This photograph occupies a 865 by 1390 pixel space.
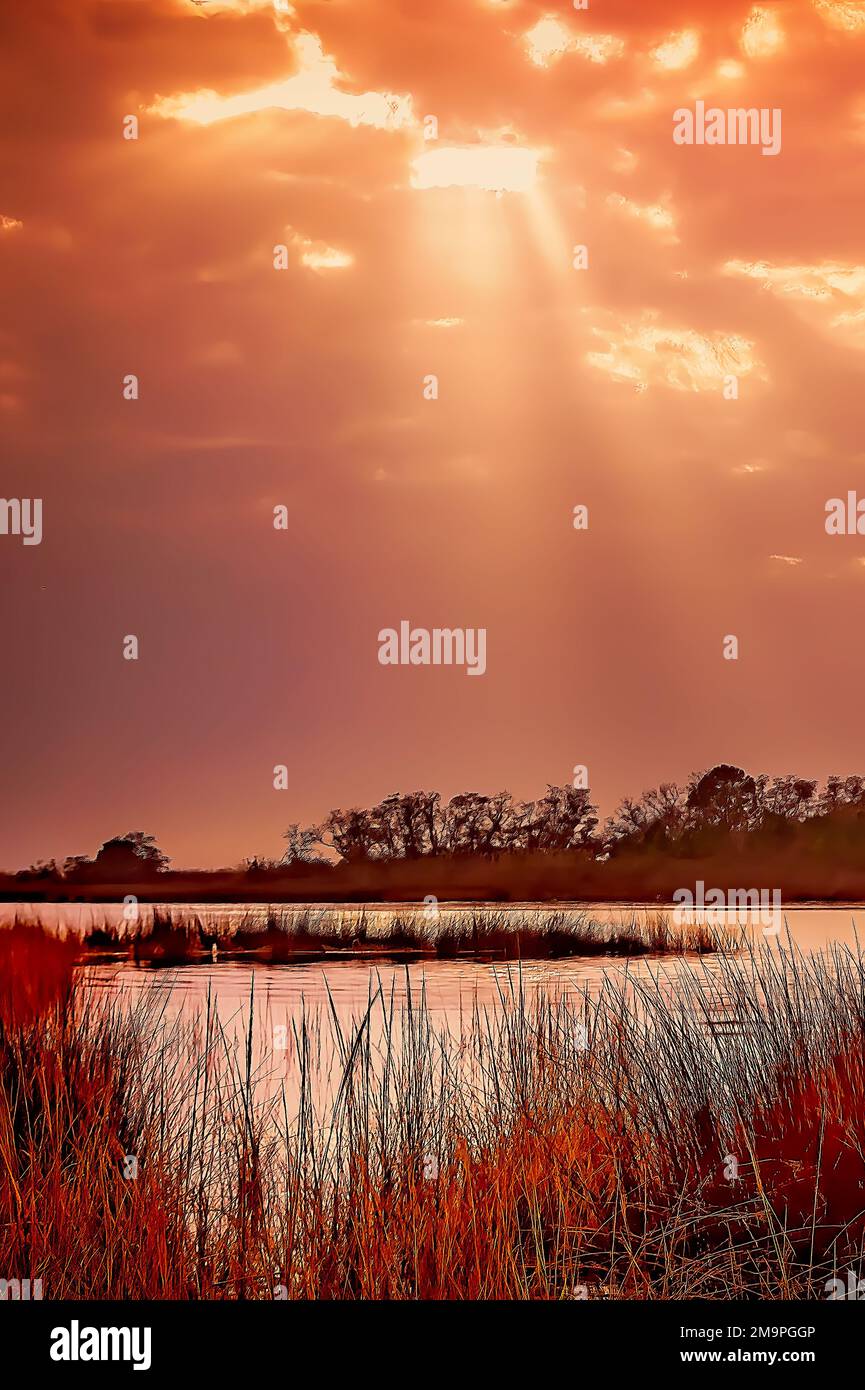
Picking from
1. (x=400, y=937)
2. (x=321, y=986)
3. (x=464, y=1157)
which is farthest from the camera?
(x=400, y=937)

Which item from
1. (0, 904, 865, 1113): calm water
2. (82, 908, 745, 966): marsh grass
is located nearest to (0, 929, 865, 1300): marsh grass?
(0, 904, 865, 1113): calm water

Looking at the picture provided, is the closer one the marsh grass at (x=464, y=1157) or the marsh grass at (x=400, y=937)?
the marsh grass at (x=464, y=1157)

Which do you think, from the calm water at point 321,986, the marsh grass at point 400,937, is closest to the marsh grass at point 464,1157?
the calm water at point 321,986

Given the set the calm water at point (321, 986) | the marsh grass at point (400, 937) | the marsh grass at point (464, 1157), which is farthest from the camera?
the marsh grass at point (400, 937)

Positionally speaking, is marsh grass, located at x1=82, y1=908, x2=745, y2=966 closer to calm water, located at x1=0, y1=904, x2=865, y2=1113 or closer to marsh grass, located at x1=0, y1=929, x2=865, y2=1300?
calm water, located at x1=0, y1=904, x2=865, y2=1113

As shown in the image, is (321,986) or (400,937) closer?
(321,986)

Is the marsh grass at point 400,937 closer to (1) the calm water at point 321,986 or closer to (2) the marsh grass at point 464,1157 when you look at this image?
(1) the calm water at point 321,986

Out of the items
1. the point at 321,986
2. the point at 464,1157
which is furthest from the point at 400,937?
the point at 464,1157

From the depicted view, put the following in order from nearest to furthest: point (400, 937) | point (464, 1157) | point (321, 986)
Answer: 1. point (464, 1157)
2. point (321, 986)
3. point (400, 937)

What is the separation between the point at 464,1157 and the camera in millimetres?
6176

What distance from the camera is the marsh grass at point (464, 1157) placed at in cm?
576

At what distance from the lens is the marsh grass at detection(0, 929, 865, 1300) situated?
227 inches

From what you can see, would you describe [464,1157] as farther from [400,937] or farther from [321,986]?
[400,937]
